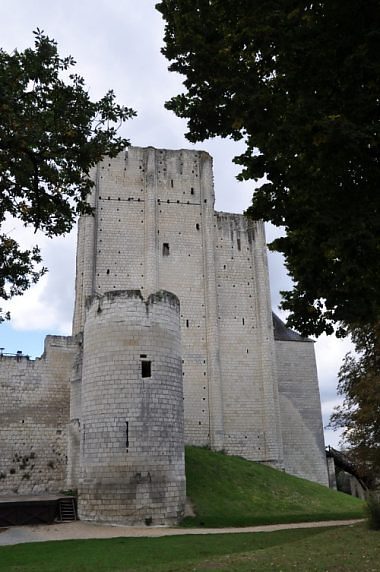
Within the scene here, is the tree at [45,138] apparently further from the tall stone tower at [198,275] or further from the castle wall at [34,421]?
the tall stone tower at [198,275]

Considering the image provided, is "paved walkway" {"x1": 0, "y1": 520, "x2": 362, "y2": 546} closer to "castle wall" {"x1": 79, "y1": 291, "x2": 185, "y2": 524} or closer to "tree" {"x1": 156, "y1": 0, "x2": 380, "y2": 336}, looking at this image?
"castle wall" {"x1": 79, "y1": 291, "x2": 185, "y2": 524}

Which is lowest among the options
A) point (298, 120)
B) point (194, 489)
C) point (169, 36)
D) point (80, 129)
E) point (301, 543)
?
point (301, 543)

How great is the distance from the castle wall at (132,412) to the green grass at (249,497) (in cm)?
152

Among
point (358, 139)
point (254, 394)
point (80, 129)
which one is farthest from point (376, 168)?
point (254, 394)

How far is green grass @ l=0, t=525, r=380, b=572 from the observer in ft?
27.3

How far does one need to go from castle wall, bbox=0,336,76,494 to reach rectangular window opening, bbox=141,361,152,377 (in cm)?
975

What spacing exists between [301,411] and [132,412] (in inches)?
762

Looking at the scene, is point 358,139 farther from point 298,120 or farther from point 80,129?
point 80,129

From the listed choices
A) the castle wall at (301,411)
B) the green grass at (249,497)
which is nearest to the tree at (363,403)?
the green grass at (249,497)

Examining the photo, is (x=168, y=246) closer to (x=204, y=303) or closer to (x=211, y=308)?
(x=204, y=303)

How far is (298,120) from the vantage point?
21.9 ft

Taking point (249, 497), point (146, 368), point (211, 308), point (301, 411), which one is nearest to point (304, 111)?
point (146, 368)

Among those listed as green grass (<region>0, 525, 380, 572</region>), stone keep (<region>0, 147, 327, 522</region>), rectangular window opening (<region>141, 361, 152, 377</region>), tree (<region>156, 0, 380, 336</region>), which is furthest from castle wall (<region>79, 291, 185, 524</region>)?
tree (<region>156, 0, 380, 336</region>)

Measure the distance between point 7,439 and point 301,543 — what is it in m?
16.0
